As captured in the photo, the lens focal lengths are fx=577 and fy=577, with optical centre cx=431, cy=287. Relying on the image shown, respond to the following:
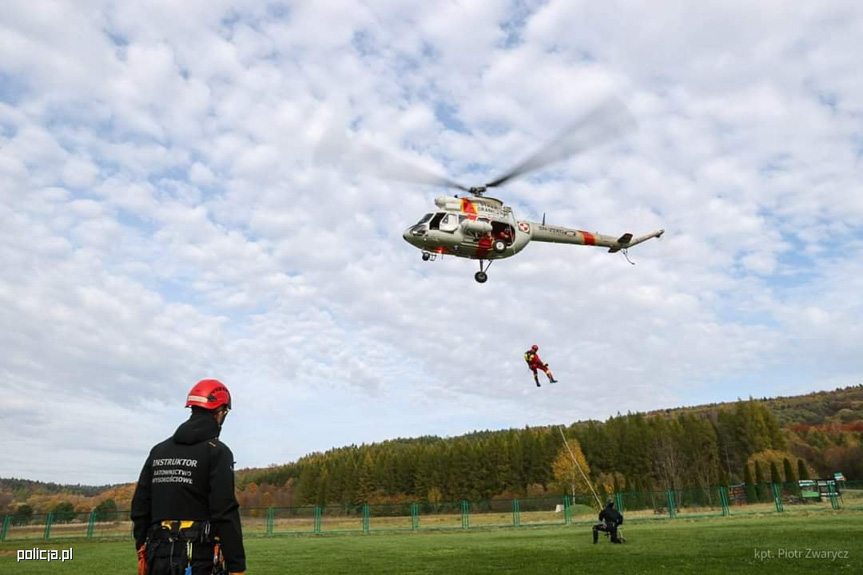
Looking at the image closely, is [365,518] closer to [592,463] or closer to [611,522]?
[611,522]

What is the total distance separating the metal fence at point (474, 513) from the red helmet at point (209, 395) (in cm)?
3554

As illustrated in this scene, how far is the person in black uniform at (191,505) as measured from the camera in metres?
4.40

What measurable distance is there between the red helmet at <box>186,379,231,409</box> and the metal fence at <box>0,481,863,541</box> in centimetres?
3554

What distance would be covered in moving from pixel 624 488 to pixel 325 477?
5841 centimetres

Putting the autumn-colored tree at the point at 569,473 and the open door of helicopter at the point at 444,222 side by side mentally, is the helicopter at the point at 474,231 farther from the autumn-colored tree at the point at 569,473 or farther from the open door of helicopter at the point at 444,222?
the autumn-colored tree at the point at 569,473

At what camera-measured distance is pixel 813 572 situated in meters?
10.2

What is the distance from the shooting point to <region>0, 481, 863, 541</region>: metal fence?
3631cm

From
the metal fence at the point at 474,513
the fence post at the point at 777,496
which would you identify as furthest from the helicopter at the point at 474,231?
the fence post at the point at 777,496

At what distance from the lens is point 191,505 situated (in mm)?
4562

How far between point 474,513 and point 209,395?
3916 cm

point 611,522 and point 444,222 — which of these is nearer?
point 611,522

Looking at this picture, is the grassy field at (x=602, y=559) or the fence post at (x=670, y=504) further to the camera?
the fence post at (x=670, y=504)

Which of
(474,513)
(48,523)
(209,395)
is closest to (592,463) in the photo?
(474,513)

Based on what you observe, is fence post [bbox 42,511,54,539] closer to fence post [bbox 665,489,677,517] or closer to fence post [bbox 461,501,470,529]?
fence post [bbox 461,501,470,529]
